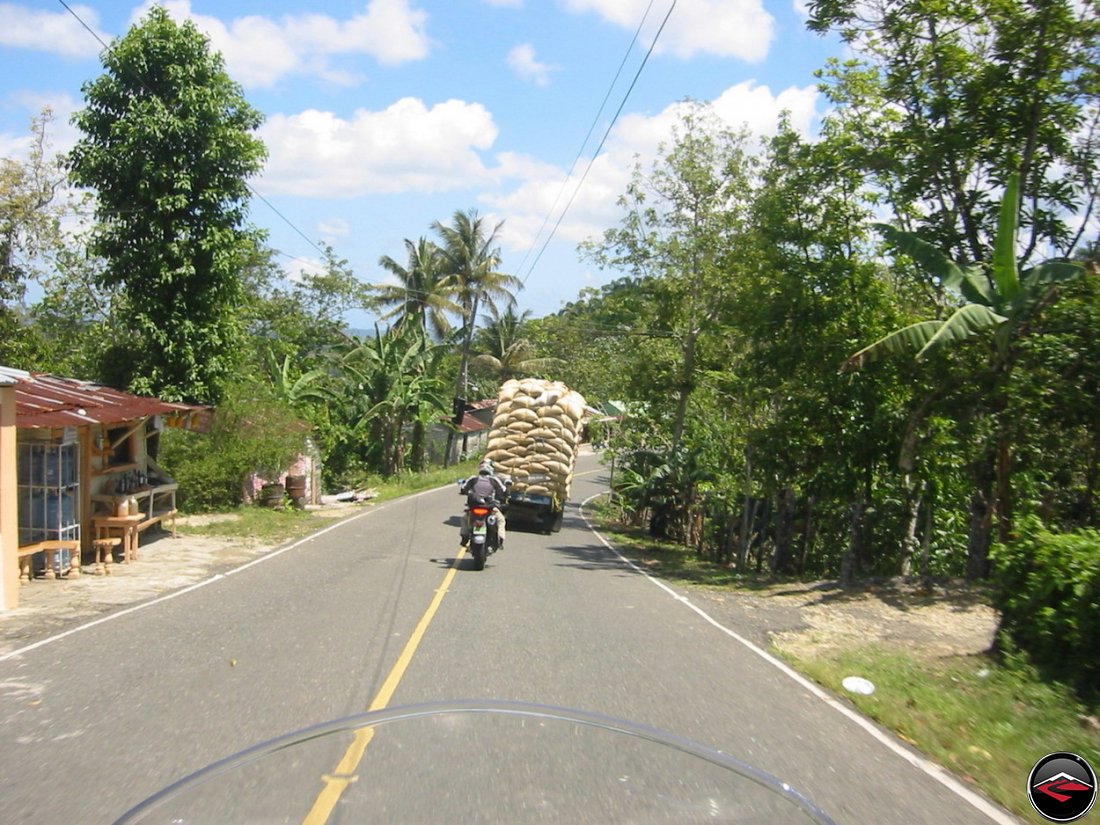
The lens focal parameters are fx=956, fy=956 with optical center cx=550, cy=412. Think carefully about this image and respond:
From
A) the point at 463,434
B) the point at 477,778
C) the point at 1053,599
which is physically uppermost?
the point at 463,434

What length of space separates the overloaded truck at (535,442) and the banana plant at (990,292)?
9732 millimetres

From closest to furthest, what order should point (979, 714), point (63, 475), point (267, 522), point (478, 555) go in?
point (979, 714) → point (63, 475) → point (478, 555) → point (267, 522)

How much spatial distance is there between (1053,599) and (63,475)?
12760mm

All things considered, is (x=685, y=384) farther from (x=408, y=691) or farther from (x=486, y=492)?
(x=408, y=691)

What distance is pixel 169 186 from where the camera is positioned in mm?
20969

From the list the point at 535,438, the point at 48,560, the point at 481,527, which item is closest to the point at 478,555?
the point at 481,527

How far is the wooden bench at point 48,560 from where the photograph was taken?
1278cm

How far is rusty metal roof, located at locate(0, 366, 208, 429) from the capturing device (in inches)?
476

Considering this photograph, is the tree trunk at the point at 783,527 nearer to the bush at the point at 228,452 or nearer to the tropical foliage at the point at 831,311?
the tropical foliage at the point at 831,311


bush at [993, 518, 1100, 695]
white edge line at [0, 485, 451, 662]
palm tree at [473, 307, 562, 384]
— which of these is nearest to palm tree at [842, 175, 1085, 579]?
bush at [993, 518, 1100, 695]


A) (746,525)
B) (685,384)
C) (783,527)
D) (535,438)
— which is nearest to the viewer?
(783,527)

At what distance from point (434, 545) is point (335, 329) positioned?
28320mm

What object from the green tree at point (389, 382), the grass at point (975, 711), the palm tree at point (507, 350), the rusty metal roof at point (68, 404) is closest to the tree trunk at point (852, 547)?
the grass at point (975, 711)

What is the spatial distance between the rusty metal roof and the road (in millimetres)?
2860
